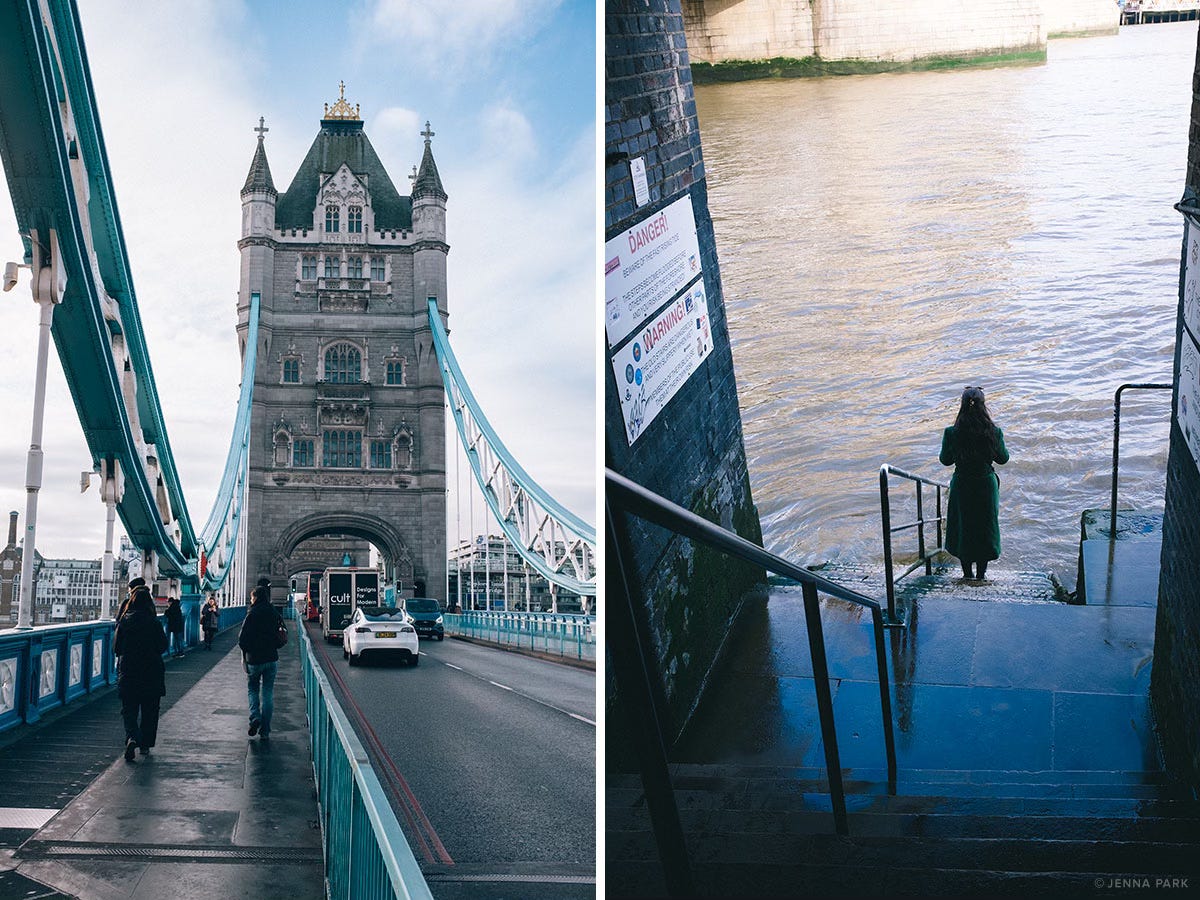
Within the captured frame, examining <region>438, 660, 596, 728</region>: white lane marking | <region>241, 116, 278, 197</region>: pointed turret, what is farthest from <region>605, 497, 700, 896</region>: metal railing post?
<region>241, 116, 278, 197</region>: pointed turret

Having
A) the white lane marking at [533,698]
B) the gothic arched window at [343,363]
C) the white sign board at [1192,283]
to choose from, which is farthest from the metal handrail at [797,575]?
the gothic arched window at [343,363]

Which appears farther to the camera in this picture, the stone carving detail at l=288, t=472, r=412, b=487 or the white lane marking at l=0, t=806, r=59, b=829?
the stone carving detail at l=288, t=472, r=412, b=487

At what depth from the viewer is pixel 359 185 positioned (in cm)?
3872

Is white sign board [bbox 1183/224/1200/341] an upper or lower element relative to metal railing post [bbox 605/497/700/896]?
upper

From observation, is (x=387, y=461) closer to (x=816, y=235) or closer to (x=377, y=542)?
(x=377, y=542)

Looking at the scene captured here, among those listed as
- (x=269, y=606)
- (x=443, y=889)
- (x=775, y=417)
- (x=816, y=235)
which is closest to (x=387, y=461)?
(x=816, y=235)

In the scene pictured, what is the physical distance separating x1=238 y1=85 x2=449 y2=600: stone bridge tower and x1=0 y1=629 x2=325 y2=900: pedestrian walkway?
27287 millimetres

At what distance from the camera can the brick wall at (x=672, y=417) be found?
9.94 ft

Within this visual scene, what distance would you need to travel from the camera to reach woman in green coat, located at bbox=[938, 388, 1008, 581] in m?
5.12

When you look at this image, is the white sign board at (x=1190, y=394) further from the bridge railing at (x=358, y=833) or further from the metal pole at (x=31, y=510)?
the metal pole at (x=31, y=510)

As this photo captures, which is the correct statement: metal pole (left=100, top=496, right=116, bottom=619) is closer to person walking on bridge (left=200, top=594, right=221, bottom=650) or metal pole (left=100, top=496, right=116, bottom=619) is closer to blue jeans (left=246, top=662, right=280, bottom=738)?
blue jeans (left=246, top=662, right=280, bottom=738)

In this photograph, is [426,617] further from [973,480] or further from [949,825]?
[949,825]

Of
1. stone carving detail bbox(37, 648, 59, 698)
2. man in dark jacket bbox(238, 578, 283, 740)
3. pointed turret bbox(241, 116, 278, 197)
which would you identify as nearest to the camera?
man in dark jacket bbox(238, 578, 283, 740)

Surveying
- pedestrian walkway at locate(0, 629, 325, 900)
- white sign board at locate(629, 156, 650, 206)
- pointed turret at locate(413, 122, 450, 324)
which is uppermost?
pointed turret at locate(413, 122, 450, 324)
